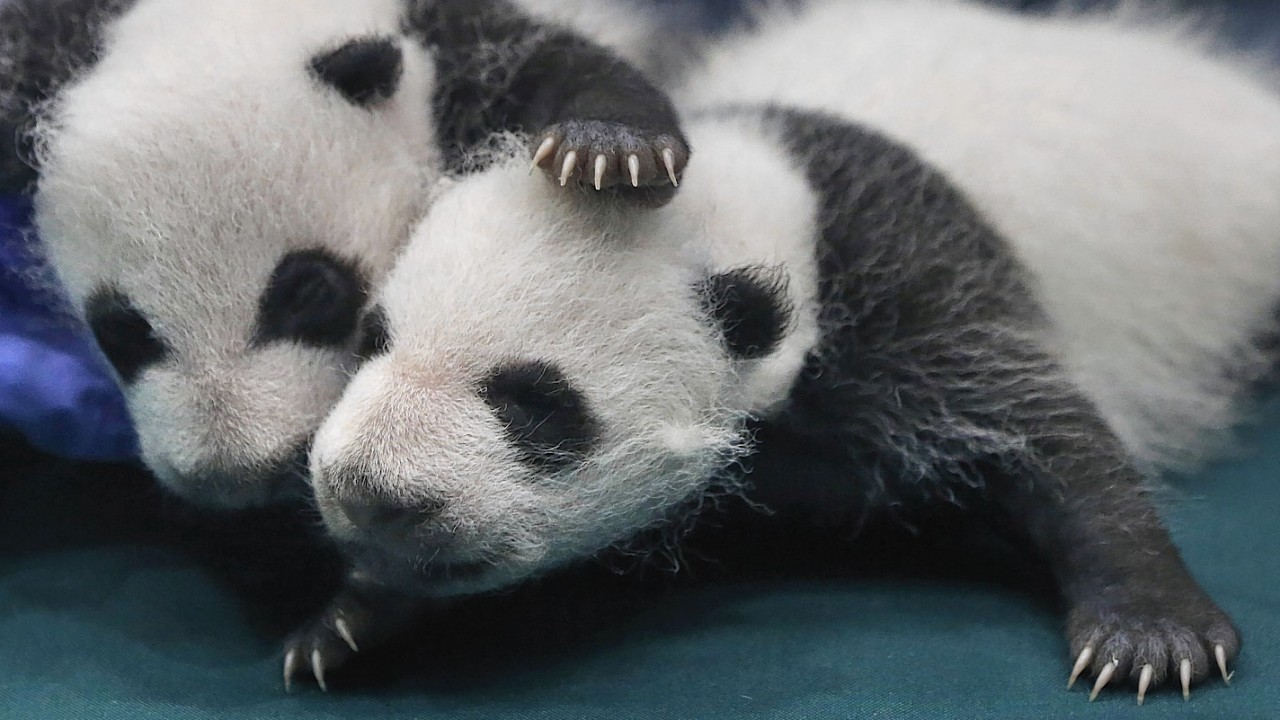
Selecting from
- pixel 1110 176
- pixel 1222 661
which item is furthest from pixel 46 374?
pixel 1110 176

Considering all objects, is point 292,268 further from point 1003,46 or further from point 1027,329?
point 1003,46

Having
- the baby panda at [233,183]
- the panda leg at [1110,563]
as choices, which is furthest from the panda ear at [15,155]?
the panda leg at [1110,563]

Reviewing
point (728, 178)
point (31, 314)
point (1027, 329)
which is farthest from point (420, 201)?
point (1027, 329)

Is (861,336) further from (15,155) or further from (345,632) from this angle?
(15,155)

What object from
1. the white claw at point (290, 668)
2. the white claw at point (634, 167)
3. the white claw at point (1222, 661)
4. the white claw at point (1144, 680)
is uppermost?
the white claw at point (634, 167)

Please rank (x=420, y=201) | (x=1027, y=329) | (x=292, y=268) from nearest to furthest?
(x=292, y=268)
(x=420, y=201)
(x=1027, y=329)

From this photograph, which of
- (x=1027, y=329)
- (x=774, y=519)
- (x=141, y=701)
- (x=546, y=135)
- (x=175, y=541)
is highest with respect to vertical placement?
(x=546, y=135)

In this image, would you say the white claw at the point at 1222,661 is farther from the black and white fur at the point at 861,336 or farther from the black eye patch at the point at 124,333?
the black eye patch at the point at 124,333
